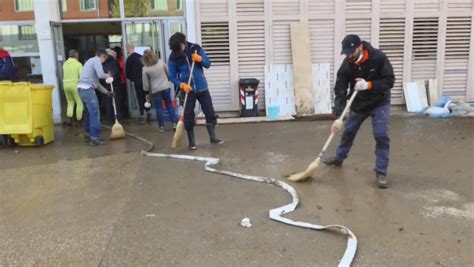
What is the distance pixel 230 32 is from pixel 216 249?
22.0ft

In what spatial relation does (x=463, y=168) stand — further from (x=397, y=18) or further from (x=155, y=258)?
(x=397, y=18)

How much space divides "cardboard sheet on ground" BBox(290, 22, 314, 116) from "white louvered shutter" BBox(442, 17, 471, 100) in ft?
10.0

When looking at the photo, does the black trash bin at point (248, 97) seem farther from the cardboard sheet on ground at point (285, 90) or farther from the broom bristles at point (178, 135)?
the broom bristles at point (178, 135)

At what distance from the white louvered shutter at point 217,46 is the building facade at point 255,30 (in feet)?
0.07

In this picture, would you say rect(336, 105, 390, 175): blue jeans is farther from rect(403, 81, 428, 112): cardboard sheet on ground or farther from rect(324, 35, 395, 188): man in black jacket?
rect(403, 81, 428, 112): cardboard sheet on ground

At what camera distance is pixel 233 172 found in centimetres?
580

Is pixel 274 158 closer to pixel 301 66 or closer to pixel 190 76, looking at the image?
pixel 190 76

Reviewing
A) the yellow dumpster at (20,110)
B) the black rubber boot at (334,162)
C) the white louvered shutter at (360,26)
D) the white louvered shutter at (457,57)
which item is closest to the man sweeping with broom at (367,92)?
the black rubber boot at (334,162)

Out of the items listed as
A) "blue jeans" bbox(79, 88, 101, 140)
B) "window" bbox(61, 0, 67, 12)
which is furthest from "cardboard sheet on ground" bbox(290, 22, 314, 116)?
"window" bbox(61, 0, 67, 12)

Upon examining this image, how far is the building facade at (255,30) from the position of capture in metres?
9.70

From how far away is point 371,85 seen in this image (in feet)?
16.4

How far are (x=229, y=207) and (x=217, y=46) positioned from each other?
5761mm

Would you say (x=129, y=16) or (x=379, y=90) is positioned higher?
(x=129, y=16)

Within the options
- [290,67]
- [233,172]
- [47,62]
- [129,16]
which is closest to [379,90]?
[233,172]
